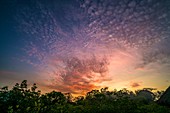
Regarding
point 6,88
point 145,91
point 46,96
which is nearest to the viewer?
point 6,88

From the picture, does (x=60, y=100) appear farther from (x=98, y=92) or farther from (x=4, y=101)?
(x=98, y=92)

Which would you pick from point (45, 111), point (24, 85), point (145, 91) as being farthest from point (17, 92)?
point (145, 91)

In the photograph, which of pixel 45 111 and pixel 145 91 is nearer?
pixel 45 111

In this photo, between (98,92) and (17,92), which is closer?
(17,92)

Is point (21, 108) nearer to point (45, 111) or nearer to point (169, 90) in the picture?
point (45, 111)

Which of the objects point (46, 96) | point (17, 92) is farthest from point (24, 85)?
point (46, 96)

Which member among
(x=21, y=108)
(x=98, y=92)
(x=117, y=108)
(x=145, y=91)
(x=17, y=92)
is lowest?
(x=21, y=108)

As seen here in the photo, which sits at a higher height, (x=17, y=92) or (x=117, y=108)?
(x=117, y=108)

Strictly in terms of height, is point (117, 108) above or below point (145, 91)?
below

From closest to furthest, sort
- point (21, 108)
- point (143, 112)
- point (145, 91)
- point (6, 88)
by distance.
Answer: point (21, 108)
point (6, 88)
point (143, 112)
point (145, 91)

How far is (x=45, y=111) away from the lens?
36.7 feet

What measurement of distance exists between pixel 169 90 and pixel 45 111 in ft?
60.9

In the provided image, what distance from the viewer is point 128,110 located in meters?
18.3

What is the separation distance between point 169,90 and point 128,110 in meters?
9.16
